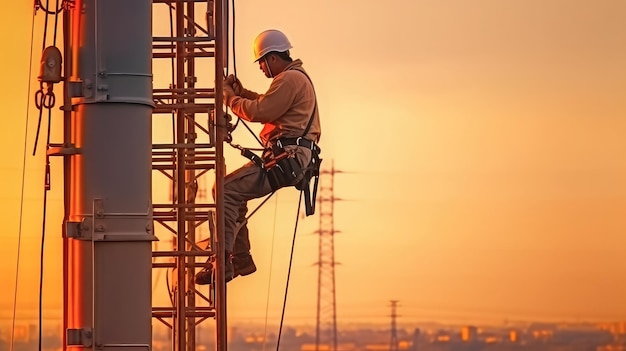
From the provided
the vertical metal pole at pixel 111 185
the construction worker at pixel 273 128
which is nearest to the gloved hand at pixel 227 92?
the construction worker at pixel 273 128

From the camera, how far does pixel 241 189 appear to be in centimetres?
2011

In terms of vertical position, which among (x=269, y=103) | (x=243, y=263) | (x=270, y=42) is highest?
(x=270, y=42)

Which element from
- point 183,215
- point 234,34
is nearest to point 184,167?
point 183,215

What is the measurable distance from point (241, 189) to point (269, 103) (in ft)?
4.25

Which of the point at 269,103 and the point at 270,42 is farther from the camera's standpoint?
the point at 270,42

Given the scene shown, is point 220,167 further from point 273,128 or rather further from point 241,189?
point 273,128

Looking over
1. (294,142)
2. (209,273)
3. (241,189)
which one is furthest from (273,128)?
(209,273)

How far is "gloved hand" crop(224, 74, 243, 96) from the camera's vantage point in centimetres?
2009

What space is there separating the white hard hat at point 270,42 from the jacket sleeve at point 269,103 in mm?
452

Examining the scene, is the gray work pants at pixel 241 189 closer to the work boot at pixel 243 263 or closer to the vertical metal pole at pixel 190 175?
the work boot at pixel 243 263

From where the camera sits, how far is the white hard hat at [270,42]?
2003 centimetres

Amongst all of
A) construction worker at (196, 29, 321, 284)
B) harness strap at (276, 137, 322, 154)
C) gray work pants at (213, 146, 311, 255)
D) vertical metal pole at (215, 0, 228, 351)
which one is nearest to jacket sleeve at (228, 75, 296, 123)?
construction worker at (196, 29, 321, 284)

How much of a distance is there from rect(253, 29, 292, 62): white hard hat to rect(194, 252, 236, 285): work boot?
293 cm

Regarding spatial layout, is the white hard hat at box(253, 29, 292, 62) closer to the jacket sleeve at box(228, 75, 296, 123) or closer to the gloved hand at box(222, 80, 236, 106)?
the jacket sleeve at box(228, 75, 296, 123)
